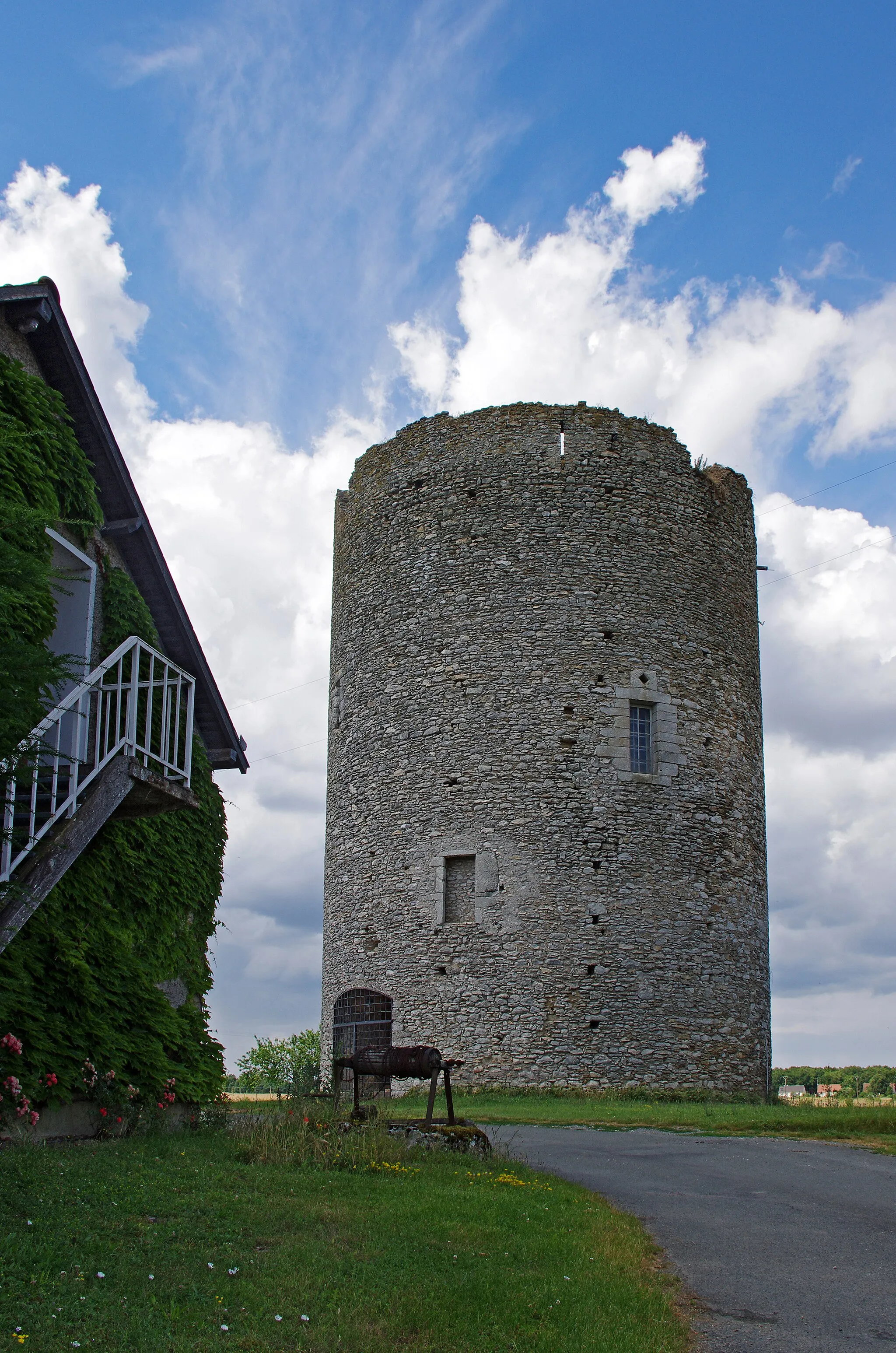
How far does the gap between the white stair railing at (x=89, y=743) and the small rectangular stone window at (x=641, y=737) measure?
32.0 feet

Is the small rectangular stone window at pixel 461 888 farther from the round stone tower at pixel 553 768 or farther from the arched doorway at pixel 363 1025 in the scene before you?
the arched doorway at pixel 363 1025

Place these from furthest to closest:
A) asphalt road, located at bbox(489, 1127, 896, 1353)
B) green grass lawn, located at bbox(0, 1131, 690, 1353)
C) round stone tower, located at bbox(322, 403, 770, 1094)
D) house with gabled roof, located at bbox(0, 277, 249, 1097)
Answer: round stone tower, located at bbox(322, 403, 770, 1094) < house with gabled roof, located at bbox(0, 277, 249, 1097) < asphalt road, located at bbox(489, 1127, 896, 1353) < green grass lawn, located at bbox(0, 1131, 690, 1353)

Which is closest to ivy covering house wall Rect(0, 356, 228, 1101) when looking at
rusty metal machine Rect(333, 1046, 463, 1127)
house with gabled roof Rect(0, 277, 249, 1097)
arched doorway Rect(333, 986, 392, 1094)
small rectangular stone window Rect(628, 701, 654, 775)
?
house with gabled roof Rect(0, 277, 249, 1097)

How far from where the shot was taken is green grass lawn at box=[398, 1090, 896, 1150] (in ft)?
43.9

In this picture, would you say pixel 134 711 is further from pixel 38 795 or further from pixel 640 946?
pixel 640 946

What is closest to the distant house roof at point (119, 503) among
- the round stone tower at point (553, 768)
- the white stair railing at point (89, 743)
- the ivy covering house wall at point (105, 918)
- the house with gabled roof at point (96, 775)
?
the house with gabled roof at point (96, 775)

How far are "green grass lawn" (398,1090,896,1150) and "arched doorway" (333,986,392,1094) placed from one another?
226cm

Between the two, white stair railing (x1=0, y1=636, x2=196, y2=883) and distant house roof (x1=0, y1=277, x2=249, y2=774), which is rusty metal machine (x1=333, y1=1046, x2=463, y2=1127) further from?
distant house roof (x1=0, y1=277, x2=249, y2=774)

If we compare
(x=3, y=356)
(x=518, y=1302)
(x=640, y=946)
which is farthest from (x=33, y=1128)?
(x=640, y=946)

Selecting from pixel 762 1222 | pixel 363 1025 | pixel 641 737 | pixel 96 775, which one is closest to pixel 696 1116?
pixel 641 737

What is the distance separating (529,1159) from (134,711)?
18.0 feet

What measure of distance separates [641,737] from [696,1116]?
7.01 metres

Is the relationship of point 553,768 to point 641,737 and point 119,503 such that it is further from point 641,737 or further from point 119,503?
point 119,503

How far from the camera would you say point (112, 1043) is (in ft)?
29.7
